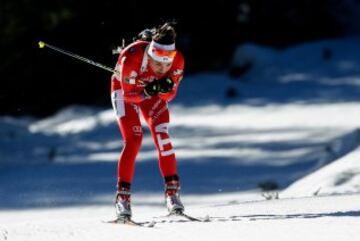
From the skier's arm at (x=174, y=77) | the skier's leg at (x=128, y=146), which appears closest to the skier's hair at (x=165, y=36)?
the skier's arm at (x=174, y=77)

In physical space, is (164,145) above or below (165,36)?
below

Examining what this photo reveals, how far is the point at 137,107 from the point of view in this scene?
7.80 metres

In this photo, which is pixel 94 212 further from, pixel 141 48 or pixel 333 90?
pixel 333 90

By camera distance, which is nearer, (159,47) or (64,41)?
(159,47)

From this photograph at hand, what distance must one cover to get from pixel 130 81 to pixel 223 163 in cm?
646

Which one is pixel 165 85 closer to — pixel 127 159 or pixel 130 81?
pixel 130 81

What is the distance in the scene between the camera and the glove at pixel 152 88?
24.7 ft

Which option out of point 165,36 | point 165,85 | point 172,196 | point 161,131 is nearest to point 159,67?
point 165,85

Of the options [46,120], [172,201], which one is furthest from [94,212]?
[46,120]

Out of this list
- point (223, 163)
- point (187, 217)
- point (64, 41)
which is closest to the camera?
point (187, 217)

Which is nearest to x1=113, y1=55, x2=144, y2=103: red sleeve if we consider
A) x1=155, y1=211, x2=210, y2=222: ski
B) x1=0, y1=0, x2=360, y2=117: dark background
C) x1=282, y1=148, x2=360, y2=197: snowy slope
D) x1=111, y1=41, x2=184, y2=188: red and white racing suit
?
x1=111, y1=41, x2=184, y2=188: red and white racing suit

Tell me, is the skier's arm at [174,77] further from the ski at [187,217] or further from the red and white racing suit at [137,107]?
the ski at [187,217]

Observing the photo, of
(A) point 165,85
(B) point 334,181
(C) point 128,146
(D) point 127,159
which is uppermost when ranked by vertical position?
(A) point 165,85

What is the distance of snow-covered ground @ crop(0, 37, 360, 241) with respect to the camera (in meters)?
6.82
